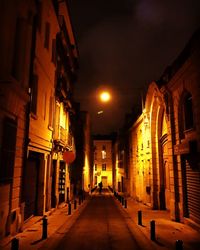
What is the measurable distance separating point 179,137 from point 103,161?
57403mm

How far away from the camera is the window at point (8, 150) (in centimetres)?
835

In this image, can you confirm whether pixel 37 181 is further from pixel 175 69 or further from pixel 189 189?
pixel 175 69

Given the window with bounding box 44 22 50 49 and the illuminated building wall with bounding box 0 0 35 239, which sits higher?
the window with bounding box 44 22 50 49

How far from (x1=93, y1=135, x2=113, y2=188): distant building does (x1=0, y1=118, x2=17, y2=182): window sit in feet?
195

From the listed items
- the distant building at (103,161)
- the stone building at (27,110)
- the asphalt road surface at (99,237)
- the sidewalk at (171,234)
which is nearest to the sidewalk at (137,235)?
the sidewalk at (171,234)

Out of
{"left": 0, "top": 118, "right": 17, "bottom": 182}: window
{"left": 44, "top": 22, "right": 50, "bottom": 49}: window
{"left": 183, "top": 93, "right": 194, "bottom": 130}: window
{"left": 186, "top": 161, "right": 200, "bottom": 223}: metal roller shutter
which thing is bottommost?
{"left": 186, "top": 161, "right": 200, "bottom": 223}: metal roller shutter

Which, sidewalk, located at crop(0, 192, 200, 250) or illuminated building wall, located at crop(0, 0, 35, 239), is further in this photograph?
sidewalk, located at crop(0, 192, 200, 250)

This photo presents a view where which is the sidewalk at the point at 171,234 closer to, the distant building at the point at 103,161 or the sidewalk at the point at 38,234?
the sidewalk at the point at 38,234

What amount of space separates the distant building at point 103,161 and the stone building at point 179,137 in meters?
49.9

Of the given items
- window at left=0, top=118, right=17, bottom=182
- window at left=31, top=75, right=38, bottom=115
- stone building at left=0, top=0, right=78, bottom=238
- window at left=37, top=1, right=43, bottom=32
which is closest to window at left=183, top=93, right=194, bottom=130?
stone building at left=0, top=0, right=78, bottom=238

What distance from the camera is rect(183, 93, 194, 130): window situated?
40.8 ft

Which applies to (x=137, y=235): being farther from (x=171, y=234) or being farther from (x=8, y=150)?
(x=8, y=150)

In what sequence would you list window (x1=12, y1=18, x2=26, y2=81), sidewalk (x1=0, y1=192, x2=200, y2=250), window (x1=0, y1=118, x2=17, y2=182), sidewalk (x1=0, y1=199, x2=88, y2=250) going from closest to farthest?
window (x1=0, y1=118, x2=17, y2=182)
sidewalk (x1=0, y1=199, x2=88, y2=250)
sidewalk (x1=0, y1=192, x2=200, y2=250)
window (x1=12, y1=18, x2=26, y2=81)

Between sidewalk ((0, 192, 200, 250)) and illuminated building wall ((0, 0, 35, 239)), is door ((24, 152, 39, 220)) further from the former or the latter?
illuminated building wall ((0, 0, 35, 239))
